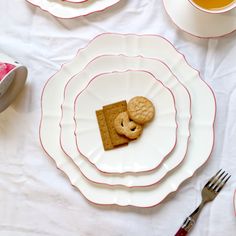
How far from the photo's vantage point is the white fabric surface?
2.96ft

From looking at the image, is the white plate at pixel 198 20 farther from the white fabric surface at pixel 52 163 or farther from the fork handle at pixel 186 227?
the fork handle at pixel 186 227

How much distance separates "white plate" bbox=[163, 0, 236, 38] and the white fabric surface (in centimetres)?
2

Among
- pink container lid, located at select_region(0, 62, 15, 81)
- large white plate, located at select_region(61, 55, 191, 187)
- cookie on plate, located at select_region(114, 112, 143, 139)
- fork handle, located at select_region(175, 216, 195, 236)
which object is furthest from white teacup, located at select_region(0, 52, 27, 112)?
fork handle, located at select_region(175, 216, 195, 236)

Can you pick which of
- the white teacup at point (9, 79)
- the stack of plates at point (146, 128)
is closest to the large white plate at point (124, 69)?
the stack of plates at point (146, 128)

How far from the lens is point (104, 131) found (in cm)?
90

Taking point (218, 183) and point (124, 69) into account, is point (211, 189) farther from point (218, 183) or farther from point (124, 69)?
point (124, 69)

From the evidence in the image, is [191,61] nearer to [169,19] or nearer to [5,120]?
[169,19]

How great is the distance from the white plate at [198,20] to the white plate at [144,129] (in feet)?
0.43

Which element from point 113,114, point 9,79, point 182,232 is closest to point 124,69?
point 113,114

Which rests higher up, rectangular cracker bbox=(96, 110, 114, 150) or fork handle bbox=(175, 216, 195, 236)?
rectangular cracker bbox=(96, 110, 114, 150)

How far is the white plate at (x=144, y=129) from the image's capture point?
0.88 metres

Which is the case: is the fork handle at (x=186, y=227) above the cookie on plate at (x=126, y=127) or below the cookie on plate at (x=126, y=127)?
below

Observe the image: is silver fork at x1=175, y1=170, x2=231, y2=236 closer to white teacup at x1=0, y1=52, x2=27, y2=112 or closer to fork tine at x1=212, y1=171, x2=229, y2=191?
fork tine at x1=212, y1=171, x2=229, y2=191

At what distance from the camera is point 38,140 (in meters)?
0.96
